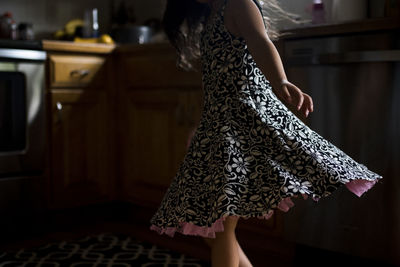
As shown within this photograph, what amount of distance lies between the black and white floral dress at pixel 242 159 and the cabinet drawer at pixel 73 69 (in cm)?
133

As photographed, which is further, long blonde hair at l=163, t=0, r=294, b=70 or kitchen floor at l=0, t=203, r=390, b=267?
kitchen floor at l=0, t=203, r=390, b=267

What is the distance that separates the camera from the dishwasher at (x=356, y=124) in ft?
6.03

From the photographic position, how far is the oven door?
2.51m

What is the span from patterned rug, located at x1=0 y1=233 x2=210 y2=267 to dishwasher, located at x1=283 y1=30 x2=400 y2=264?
51 centimetres

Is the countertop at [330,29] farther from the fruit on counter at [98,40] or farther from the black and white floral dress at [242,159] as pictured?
the black and white floral dress at [242,159]

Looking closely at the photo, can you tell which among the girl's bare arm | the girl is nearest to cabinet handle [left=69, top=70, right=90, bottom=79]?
the girl

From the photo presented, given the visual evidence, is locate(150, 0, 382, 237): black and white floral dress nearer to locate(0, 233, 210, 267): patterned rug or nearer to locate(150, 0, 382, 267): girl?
locate(150, 0, 382, 267): girl

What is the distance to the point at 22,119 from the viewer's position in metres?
2.57

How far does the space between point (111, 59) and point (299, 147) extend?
1.76 m

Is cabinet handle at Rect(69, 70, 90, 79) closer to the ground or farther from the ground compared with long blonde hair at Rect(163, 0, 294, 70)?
closer to the ground

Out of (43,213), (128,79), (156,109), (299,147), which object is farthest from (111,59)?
(299,147)

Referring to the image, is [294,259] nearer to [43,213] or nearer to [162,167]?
[162,167]

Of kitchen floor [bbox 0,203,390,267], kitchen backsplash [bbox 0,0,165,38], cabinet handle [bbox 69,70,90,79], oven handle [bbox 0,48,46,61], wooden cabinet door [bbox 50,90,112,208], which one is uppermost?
kitchen backsplash [bbox 0,0,165,38]

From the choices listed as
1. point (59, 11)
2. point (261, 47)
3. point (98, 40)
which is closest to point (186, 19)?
point (261, 47)
